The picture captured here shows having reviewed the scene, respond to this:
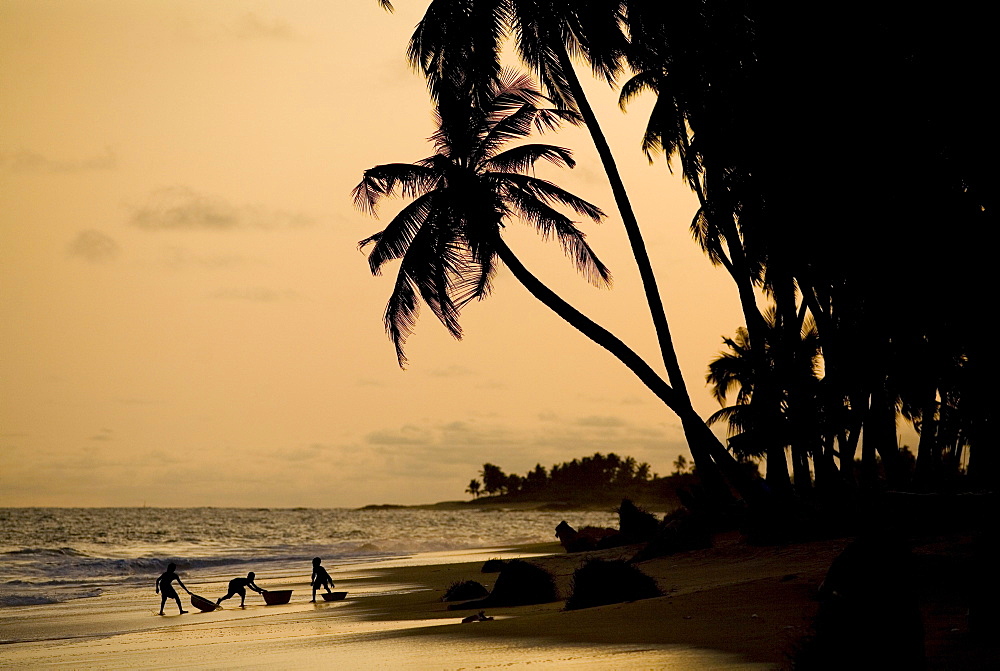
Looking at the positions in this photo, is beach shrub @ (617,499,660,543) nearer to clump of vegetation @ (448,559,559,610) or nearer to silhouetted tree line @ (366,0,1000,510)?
silhouetted tree line @ (366,0,1000,510)

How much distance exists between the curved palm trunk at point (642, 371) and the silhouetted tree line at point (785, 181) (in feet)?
0.13

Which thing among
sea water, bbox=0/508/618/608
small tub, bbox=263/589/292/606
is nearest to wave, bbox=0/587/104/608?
sea water, bbox=0/508/618/608

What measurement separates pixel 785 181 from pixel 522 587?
271 inches

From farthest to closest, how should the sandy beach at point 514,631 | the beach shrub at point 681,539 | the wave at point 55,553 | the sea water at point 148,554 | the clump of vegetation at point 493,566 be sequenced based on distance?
the wave at point 55,553, the sea water at point 148,554, the clump of vegetation at point 493,566, the beach shrub at point 681,539, the sandy beach at point 514,631

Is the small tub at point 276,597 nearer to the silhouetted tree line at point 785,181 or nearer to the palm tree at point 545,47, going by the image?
the silhouetted tree line at point 785,181

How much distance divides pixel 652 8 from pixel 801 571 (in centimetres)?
944

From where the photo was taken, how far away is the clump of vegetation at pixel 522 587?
13320 mm

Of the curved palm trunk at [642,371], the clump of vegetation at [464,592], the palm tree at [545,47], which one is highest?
the palm tree at [545,47]

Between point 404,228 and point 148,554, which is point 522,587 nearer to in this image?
point 404,228

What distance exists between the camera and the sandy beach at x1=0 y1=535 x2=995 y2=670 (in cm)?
745

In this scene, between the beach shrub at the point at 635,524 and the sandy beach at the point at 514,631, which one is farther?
the beach shrub at the point at 635,524

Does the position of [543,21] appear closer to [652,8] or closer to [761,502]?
[652,8]

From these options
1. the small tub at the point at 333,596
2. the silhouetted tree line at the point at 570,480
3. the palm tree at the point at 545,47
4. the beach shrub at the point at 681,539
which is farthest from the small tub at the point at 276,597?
the silhouetted tree line at the point at 570,480

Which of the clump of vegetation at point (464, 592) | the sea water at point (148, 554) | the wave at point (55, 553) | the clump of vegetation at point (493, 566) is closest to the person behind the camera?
the clump of vegetation at point (464, 592)
